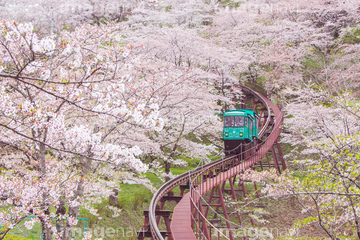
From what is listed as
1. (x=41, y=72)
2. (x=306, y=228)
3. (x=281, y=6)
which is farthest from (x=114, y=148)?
(x=281, y=6)

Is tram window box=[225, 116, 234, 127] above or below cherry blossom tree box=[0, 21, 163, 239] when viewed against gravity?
above

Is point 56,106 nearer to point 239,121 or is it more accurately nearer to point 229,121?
point 229,121

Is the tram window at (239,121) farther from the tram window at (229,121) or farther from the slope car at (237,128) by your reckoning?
the tram window at (229,121)

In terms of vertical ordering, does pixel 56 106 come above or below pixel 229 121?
below

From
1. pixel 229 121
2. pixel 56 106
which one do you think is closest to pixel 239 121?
pixel 229 121

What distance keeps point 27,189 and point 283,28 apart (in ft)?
86.8

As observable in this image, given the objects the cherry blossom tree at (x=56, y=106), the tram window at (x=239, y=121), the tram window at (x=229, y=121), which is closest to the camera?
the cherry blossom tree at (x=56, y=106)

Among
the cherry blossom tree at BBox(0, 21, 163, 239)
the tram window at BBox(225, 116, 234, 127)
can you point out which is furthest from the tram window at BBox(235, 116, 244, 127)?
the cherry blossom tree at BBox(0, 21, 163, 239)

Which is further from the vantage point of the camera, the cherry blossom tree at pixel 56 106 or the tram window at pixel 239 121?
the tram window at pixel 239 121

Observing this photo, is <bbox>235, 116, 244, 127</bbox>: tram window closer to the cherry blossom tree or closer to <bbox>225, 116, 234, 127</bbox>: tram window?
<bbox>225, 116, 234, 127</bbox>: tram window

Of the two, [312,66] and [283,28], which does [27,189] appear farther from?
[312,66]

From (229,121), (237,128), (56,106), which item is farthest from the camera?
(229,121)

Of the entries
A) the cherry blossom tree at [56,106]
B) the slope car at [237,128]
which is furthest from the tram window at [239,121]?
the cherry blossom tree at [56,106]

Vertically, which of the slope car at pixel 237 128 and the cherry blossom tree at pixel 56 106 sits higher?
the slope car at pixel 237 128
